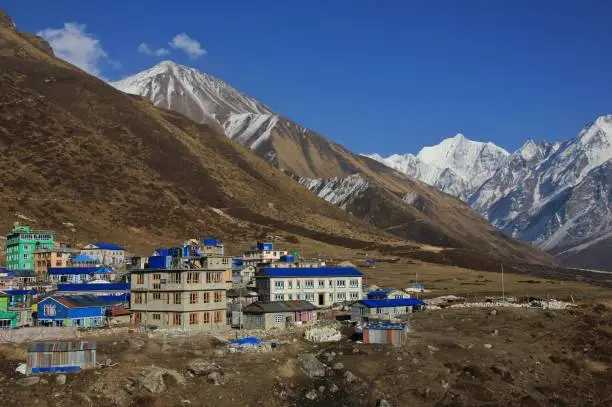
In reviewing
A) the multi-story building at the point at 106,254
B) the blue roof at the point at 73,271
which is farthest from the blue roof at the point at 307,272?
the multi-story building at the point at 106,254

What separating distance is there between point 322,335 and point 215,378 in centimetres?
1948

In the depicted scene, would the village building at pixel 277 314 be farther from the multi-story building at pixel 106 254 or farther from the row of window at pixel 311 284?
the multi-story building at pixel 106 254

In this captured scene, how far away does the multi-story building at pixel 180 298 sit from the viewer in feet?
235

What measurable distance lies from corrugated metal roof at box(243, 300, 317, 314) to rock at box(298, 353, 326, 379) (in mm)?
18266

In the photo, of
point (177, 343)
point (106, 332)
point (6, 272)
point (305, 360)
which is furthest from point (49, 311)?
point (6, 272)

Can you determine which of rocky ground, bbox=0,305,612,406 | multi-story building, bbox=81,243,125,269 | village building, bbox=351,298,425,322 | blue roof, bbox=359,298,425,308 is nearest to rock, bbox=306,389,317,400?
rocky ground, bbox=0,305,612,406

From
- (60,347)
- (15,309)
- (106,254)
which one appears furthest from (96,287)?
(106,254)

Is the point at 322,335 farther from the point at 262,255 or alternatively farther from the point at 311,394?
the point at 262,255

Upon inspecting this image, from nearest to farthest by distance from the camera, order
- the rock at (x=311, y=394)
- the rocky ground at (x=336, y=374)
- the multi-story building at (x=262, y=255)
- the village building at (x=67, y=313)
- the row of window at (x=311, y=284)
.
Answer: the rocky ground at (x=336, y=374), the rock at (x=311, y=394), the village building at (x=67, y=313), the row of window at (x=311, y=284), the multi-story building at (x=262, y=255)

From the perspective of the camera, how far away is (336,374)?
5609 cm

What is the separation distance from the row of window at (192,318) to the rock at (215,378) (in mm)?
19765

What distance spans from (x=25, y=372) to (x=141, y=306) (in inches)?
962

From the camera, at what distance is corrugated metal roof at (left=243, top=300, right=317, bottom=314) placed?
76.2m

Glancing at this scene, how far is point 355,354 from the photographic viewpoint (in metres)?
62.1
